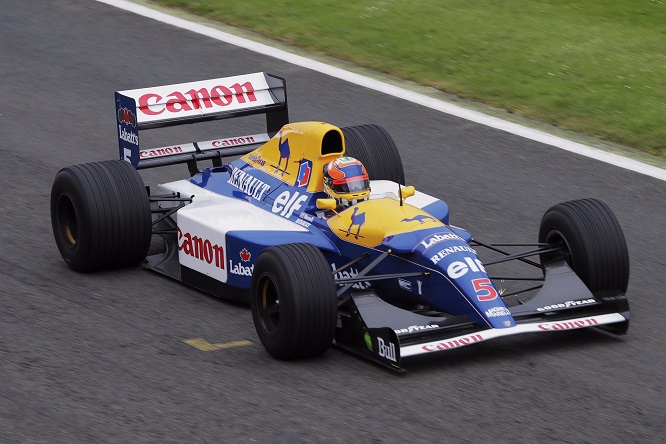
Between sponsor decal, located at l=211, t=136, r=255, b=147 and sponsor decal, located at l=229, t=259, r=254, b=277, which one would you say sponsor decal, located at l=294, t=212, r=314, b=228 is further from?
sponsor decal, located at l=211, t=136, r=255, b=147

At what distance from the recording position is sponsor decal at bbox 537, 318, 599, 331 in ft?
26.0

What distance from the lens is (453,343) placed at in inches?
301

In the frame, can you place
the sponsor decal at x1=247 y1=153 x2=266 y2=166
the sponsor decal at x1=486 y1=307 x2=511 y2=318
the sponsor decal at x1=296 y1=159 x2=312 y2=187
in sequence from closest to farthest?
the sponsor decal at x1=486 y1=307 x2=511 y2=318 → the sponsor decal at x1=296 y1=159 x2=312 y2=187 → the sponsor decal at x1=247 y1=153 x2=266 y2=166

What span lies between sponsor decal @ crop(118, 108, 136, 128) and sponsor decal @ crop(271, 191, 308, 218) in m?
1.53

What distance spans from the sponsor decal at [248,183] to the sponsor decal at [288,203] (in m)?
0.20

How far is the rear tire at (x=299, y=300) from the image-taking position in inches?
301

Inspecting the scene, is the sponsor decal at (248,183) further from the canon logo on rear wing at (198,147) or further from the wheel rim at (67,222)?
the wheel rim at (67,222)

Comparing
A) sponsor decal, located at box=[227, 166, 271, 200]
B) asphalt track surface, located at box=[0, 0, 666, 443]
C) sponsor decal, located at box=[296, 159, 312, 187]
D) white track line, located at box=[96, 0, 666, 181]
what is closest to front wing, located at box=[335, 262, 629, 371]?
asphalt track surface, located at box=[0, 0, 666, 443]

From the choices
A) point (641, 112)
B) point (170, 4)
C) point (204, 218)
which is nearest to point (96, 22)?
point (170, 4)

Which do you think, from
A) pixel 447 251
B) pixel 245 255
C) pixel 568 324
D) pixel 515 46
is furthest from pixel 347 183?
pixel 515 46

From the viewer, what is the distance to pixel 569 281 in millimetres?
8375

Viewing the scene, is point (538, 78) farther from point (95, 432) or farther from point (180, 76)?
point (95, 432)

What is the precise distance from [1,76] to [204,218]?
638cm

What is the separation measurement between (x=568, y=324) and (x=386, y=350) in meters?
1.18
